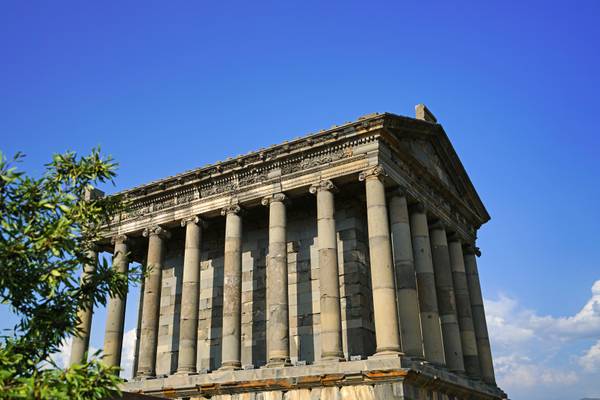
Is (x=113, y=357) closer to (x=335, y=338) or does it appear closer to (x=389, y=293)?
(x=335, y=338)

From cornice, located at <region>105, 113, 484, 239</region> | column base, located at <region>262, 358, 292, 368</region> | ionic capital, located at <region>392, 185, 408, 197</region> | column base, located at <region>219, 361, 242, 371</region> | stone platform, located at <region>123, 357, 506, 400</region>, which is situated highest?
cornice, located at <region>105, 113, 484, 239</region>

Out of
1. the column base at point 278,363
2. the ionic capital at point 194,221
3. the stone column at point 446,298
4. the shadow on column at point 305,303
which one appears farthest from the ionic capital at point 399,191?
the ionic capital at point 194,221

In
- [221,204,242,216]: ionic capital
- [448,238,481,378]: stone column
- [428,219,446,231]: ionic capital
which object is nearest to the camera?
[221,204,242,216]: ionic capital

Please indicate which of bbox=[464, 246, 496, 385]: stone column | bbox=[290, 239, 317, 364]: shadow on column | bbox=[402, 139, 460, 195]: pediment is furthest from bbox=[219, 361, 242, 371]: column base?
bbox=[464, 246, 496, 385]: stone column

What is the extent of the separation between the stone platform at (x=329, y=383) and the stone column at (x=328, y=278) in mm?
734

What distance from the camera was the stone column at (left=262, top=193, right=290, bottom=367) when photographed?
61.6 ft

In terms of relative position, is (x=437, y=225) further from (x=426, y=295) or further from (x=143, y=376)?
(x=143, y=376)

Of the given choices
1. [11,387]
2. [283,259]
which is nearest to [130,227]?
[283,259]

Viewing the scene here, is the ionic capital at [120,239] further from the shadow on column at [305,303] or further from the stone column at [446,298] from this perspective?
the stone column at [446,298]

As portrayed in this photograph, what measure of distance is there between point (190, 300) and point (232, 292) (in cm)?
202

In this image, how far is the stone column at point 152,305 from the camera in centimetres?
2194

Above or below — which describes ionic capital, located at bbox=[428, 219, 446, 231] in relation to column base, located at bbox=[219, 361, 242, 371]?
above

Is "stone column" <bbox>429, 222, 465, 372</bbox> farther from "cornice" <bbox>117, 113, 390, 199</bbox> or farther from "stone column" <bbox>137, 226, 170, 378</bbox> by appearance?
"stone column" <bbox>137, 226, 170, 378</bbox>

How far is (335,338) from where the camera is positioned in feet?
58.6
